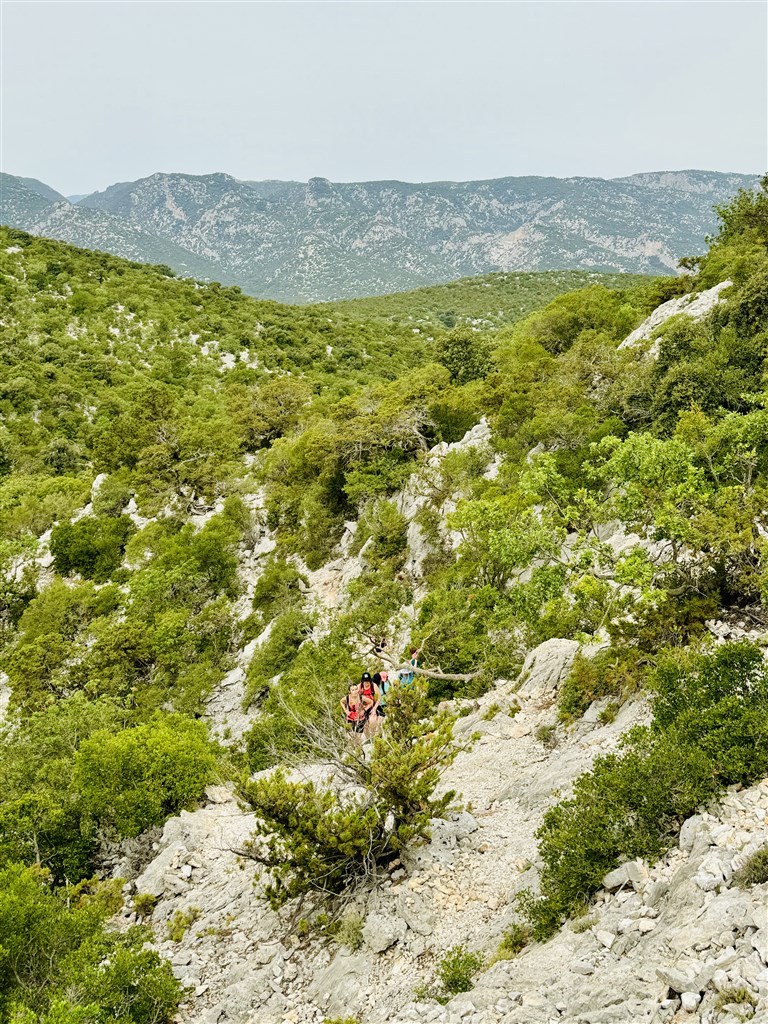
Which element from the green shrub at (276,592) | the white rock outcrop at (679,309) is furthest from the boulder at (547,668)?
the white rock outcrop at (679,309)

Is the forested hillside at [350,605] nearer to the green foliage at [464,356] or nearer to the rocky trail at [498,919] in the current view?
the rocky trail at [498,919]

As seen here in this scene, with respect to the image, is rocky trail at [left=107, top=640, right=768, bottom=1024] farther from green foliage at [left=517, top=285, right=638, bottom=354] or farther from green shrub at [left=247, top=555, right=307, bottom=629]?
green foliage at [left=517, top=285, right=638, bottom=354]

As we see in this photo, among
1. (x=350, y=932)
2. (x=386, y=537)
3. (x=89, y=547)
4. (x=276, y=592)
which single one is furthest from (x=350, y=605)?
(x=89, y=547)

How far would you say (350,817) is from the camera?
8750 mm

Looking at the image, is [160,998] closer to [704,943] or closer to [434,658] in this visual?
[704,943]

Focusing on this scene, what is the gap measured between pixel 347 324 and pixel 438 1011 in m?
77.1

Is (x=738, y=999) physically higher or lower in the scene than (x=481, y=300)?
lower

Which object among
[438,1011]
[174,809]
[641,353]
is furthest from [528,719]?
[641,353]

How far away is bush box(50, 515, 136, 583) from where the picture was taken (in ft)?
113

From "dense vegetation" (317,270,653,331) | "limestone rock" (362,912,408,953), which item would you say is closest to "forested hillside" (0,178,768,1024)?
"limestone rock" (362,912,408,953)

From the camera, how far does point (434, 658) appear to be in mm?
17266

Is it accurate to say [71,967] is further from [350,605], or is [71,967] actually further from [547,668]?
[350,605]

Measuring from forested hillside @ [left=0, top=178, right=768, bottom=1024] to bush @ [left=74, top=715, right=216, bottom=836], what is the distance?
0.25 feet

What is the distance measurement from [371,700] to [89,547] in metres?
27.0
